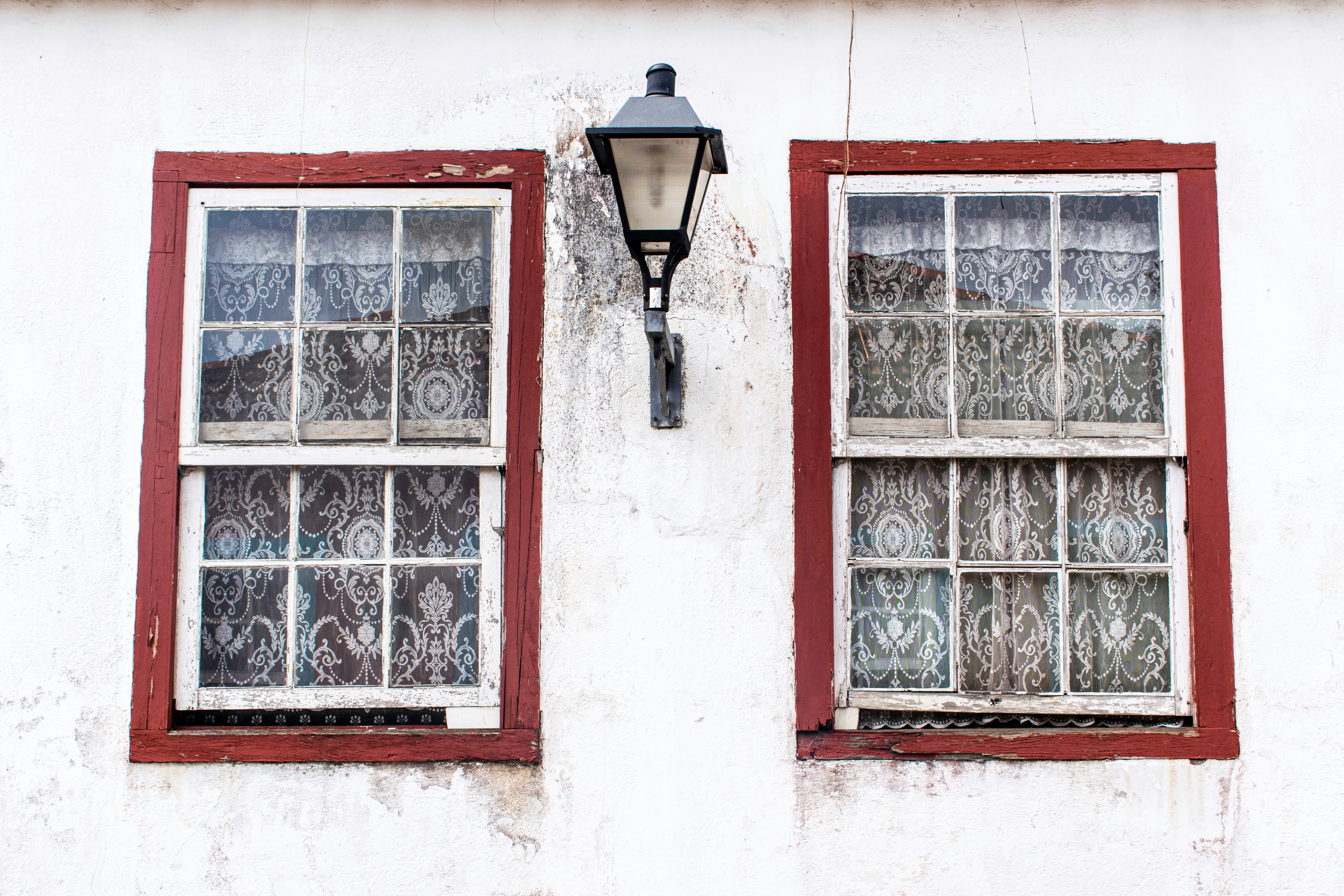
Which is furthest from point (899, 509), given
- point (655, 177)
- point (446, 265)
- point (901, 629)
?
point (446, 265)

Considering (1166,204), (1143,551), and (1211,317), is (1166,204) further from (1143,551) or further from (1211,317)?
(1143,551)

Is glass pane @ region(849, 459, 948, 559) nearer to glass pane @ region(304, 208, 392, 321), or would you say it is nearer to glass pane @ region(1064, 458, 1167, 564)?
glass pane @ region(1064, 458, 1167, 564)

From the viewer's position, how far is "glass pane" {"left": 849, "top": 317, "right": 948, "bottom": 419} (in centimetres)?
284

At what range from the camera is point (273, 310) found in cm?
288

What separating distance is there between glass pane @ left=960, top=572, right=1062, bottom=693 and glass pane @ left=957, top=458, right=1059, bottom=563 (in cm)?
8

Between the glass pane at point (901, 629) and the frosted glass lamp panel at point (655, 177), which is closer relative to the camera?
the frosted glass lamp panel at point (655, 177)

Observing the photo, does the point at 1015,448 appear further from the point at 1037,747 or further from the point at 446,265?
the point at 446,265

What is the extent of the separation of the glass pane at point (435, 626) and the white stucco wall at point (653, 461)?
0.88 feet

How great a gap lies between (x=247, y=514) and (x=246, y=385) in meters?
0.42

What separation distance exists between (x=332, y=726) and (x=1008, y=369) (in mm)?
2428

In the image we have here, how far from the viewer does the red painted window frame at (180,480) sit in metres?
2.68

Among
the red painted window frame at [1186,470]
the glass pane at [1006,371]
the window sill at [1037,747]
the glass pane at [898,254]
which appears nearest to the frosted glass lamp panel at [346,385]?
the red painted window frame at [1186,470]

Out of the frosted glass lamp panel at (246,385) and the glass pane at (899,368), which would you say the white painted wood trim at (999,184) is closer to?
the glass pane at (899,368)

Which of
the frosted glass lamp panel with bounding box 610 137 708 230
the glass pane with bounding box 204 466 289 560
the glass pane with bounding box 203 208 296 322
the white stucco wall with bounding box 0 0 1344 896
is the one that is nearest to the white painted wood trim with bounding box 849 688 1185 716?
the white stucco wall with bounding box 0 0 1344 896
